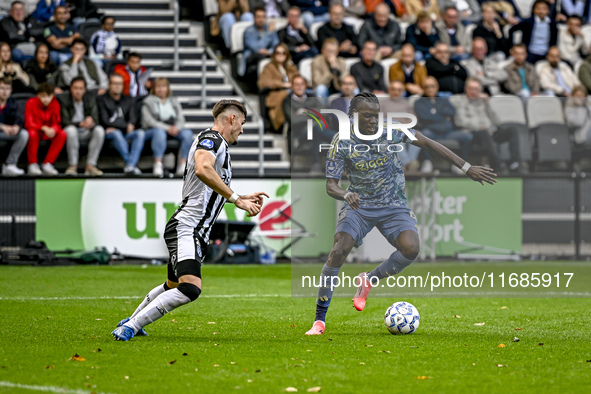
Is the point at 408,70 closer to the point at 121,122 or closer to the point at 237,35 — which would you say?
the point at 237,35

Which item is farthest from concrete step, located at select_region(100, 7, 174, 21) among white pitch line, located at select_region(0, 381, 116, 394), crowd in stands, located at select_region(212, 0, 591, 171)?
white pitch line, located at select_region(0, 381, 116, 394)

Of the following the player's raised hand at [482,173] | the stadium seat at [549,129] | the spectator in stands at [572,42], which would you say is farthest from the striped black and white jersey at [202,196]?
the spectator in stands at [572,42]

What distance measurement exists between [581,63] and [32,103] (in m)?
12.5

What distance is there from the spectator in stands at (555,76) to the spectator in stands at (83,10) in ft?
33.1

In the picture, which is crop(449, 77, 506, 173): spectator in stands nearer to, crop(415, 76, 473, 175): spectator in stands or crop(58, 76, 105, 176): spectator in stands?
crop(415, 76, 473, 175): spectator in stands

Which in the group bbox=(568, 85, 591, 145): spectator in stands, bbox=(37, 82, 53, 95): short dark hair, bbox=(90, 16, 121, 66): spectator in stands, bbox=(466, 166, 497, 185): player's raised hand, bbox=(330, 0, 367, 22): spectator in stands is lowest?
bbox=(466, 166, 497, 185): player's raised hand

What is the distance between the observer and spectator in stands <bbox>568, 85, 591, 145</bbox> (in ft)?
51.0

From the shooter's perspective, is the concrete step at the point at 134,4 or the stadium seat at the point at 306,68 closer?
the stadium seat at the point at 306,68

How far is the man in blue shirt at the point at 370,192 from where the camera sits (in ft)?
30.3

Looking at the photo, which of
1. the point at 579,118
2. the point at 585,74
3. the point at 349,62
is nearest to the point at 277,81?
the point at 349,62

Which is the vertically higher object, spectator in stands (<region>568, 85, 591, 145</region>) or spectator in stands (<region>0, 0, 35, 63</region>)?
spectator in stands (<region>0, 0, 35, 63</region>)

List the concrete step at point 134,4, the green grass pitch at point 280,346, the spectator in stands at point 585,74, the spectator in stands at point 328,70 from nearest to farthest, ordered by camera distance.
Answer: the green grass pitch at point 280,346
the spectator in stands at point 328,70
the spectator in stands at point 585,74
the concrete step at point 134,4

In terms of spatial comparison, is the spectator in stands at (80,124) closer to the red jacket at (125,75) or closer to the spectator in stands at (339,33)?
the red jacket at (125,75)

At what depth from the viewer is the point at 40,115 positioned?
1684 centimetres
